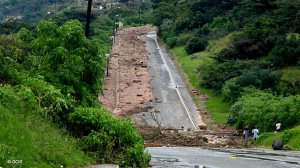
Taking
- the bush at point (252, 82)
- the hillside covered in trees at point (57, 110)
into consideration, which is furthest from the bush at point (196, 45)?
the hillside covered in trees at point (57, 110)

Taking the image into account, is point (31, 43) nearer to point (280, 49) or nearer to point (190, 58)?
point (280, 49)

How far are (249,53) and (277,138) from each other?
97.1 feet

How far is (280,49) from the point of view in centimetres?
5775

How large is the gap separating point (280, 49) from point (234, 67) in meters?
4.90

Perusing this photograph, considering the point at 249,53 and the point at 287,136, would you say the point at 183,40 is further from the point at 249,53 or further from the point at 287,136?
the point at 287,136

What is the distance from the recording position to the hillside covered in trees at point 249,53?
4166 cm

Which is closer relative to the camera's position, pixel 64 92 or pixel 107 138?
pixel 107 138

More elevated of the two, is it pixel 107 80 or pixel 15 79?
pixel 15 79

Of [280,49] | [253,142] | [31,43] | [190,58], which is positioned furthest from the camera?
[190,58]

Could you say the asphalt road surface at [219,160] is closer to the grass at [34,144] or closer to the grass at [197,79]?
the grass at [34,144]

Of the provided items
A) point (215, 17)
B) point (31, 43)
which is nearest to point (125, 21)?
point (215, 17)

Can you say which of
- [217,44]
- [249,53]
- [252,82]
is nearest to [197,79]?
[249,53]

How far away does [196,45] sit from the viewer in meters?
85.2

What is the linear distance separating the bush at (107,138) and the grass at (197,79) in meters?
26.0
